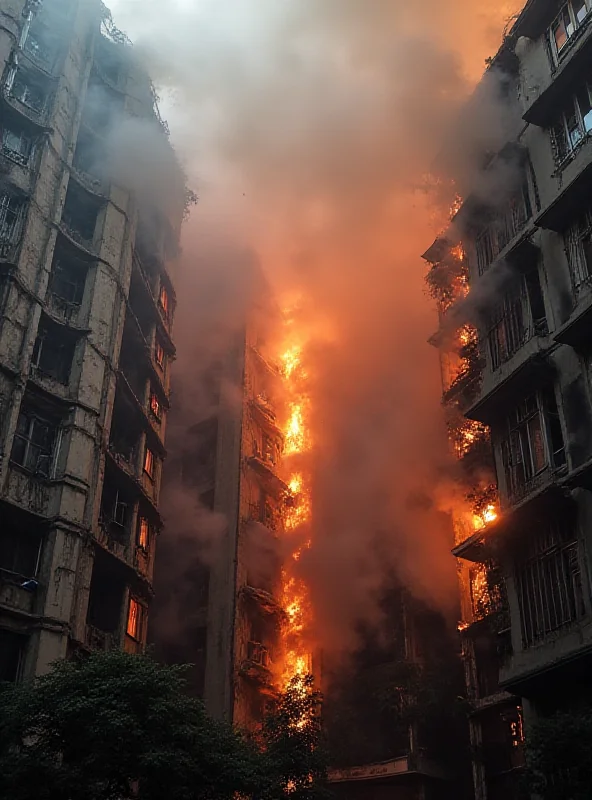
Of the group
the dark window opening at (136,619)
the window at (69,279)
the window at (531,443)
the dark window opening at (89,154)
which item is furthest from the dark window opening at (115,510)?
the window at (531,443)

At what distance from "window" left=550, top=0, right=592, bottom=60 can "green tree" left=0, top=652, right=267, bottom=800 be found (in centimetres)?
1729

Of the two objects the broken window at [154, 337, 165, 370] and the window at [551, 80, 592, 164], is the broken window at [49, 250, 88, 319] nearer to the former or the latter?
the broken window at [154, 337, 165, 370]

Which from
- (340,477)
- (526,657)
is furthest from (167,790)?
(340,477)

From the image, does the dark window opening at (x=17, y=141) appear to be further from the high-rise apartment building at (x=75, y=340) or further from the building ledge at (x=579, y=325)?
the building ledge at (x=579, y=325)

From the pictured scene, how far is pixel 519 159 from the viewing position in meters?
21.5

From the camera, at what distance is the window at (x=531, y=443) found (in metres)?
17.9

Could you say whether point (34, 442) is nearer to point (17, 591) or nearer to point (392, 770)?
point (17, 591)

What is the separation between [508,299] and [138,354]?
45.4 ft

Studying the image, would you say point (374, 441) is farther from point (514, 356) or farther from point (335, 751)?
point (514, 356)

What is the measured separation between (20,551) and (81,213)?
1219cm

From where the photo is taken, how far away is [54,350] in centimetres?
2428

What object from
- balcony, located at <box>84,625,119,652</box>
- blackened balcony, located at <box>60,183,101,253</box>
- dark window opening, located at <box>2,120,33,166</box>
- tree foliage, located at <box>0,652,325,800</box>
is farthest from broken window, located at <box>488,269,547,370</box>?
dark window opening, located at <box>2,120,33,166</box>

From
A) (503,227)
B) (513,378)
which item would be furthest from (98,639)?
(503,227)

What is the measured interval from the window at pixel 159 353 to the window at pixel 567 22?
17358 mm
